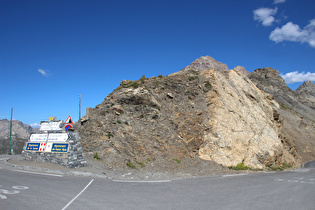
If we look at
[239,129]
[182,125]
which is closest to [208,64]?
[239,129]

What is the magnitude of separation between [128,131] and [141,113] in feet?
9.68

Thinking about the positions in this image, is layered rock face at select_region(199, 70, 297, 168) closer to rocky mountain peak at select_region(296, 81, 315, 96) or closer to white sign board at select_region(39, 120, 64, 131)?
white sign board at select_region(39, 120, 64, 131)

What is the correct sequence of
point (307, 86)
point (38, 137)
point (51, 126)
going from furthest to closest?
point (307, 86)
point (38, 137)
point (51, 126)

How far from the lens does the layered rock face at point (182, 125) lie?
1550 centimetres

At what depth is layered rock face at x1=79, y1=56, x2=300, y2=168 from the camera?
1550 centimetres

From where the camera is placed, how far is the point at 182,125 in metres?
18.6

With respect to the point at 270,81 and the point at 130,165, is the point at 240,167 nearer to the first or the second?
the point at 130,165

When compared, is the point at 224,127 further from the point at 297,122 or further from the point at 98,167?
the point at 297,122

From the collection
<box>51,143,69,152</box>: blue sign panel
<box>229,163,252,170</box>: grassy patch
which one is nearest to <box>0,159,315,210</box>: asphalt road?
<box>51,143,69,152</box>: blue sign panel

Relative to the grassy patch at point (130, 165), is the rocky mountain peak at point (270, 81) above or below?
above

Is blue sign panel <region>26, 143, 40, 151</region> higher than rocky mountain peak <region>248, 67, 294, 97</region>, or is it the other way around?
rocky mountain peak <region>248, 67, 294, 97</region>

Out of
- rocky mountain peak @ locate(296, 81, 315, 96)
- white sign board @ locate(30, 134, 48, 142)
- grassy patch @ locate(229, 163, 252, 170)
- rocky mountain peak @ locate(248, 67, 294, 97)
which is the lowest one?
grassy patch @ locate(229, 163, 252, 170)

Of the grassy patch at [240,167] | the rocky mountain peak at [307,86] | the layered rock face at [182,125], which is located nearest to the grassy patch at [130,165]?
the layered rock face at [182,125]

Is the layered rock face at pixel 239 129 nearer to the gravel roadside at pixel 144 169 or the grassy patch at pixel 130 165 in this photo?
the gravel roadside at pixel 144 169
